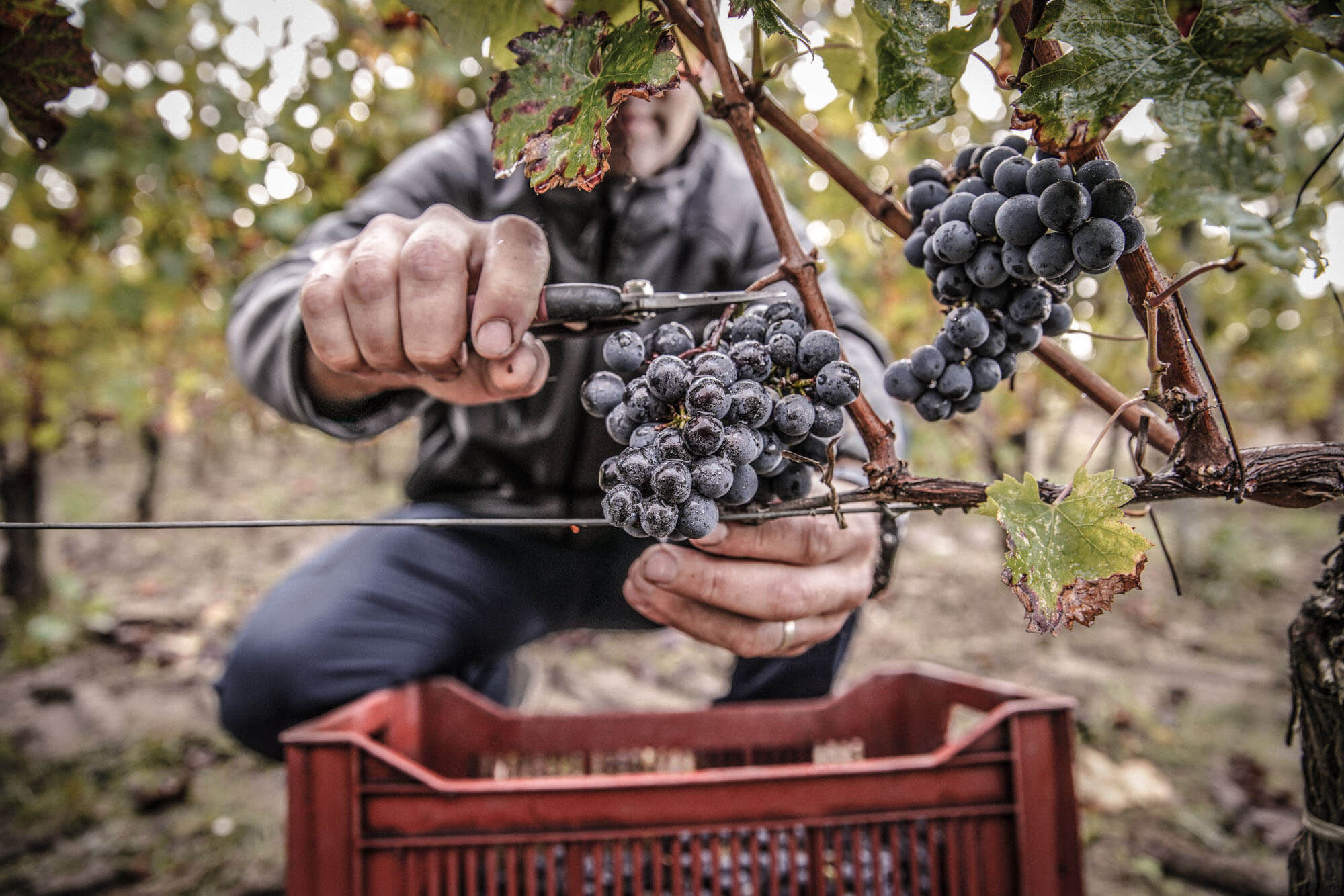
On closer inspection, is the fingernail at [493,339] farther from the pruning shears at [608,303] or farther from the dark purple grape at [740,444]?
the dark purple grape at [740,444]

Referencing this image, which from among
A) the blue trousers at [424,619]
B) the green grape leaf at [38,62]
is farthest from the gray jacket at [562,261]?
the green grape leaf at [38,62]

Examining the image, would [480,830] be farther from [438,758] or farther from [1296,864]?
[1296,864]

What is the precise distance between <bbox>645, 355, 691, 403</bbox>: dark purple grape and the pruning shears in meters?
0.18

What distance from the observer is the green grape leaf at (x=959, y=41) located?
646 mm

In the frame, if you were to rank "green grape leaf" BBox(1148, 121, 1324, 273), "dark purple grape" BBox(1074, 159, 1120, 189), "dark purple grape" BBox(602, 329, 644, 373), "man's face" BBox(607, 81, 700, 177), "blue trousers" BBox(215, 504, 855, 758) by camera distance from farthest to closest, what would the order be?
"man's face" BBox(607, 81, 700, 177) < "blue trousers" BBox(215, 504, 855, 758) < "dark purple grape" BBox(602, 329, 644, 373) < "dark purple grape" BBox(1074, 159, 1120, 189) < "green grape leaf" BBox(1148, 121, 1324, 273)

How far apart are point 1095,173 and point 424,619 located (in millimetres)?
1474

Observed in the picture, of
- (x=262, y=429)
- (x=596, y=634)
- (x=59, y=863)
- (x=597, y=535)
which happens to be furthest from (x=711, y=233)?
(x=262, y=429)

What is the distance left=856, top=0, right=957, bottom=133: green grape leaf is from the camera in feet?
2.16

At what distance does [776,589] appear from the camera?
89cm

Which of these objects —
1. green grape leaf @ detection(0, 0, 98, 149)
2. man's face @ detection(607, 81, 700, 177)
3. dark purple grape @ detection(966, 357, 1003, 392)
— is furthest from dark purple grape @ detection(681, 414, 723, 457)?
man's face @ detection(607, 81, 700, 177)

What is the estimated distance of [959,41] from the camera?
0.65 meters

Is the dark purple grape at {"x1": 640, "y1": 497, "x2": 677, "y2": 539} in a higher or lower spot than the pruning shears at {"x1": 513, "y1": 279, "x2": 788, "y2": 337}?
lower

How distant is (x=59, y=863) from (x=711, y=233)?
2297 millimetres

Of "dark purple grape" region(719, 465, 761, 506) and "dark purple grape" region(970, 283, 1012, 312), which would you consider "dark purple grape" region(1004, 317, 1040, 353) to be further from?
"dark purple grape" region(719, 465, 761, 506)
